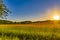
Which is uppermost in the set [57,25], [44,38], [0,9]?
[0,9]

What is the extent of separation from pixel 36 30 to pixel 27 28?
48cm

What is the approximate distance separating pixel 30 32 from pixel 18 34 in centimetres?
102

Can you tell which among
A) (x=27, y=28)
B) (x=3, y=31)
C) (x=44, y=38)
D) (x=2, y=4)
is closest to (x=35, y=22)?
(x=27, y=28)

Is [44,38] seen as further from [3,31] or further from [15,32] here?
[3,31]

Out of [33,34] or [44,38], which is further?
[33,34]

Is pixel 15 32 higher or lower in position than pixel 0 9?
lower

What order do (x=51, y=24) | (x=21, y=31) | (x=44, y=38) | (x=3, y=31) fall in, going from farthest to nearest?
(x=3, y=31) < (x=21, y=31) < (x=51, y=24) < (x=44, y=38)

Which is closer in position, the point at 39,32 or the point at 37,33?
the point at 39,32

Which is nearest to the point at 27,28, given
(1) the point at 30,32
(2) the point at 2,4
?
(1) the point at 30,32

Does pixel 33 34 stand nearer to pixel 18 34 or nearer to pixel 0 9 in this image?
pixel 18 34

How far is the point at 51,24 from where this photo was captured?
7484 millimetres

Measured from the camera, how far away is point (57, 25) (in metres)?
7.04

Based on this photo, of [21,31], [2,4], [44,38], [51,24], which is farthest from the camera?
[2,4]

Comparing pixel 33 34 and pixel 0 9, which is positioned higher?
pixel 0 9
